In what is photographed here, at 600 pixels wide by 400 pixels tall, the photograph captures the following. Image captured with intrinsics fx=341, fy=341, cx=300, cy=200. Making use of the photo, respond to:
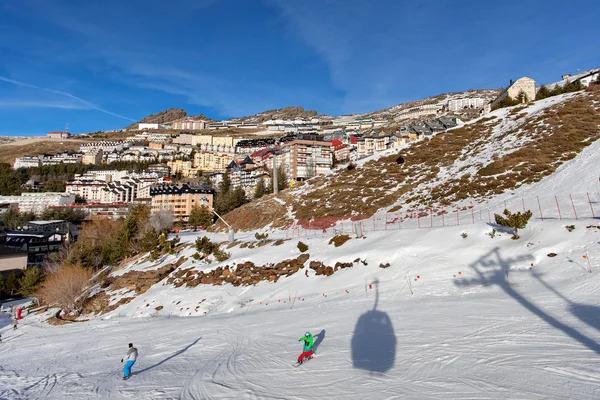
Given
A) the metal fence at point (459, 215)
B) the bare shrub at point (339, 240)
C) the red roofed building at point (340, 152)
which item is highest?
the red roofed building at point (340, 152)

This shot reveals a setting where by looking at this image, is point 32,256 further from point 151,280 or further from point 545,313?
point 545,313

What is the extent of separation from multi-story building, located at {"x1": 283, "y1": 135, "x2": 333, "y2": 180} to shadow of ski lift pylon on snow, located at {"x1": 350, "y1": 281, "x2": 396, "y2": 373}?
8670cm

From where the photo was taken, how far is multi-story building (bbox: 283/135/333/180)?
10225 centimetres

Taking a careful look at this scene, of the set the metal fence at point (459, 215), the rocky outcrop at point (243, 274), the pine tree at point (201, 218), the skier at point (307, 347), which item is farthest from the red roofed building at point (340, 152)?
the skier at point (307, 347)

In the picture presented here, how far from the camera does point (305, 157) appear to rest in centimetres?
10488

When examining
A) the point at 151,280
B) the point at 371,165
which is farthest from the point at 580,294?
the point at 371,165

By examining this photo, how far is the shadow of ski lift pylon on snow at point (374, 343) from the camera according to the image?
10.6 metres

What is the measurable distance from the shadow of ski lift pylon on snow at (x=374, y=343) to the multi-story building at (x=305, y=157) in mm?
86704

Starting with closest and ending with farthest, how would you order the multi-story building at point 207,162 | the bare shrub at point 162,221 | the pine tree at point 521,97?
1. the bare shrub at point 162,221
2. the pine tree at point 521,97
3. the multi-story building at point 207,162

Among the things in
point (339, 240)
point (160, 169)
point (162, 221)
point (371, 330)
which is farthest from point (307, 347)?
point (160, 169)

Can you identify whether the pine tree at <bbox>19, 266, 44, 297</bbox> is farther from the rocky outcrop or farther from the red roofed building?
the red roofed building

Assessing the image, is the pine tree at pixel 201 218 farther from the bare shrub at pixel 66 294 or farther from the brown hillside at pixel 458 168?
the bare shrub at pixel 66 294

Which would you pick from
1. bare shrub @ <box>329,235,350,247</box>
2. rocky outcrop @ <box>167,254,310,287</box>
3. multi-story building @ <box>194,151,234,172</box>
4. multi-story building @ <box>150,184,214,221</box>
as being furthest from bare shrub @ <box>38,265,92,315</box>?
multi-story building @ <box>194,151,234,172</box>

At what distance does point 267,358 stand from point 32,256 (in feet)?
300
